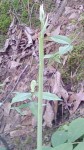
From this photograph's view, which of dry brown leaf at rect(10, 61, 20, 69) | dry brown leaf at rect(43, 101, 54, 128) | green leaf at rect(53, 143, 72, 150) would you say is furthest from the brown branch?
green leaf at rect(53, 143, 72, 150)

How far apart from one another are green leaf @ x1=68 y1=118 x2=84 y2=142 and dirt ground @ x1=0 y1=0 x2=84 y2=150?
0.57 m

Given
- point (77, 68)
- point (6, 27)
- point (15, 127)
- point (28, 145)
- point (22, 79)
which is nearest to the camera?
point (28, 145)

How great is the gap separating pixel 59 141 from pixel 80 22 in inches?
56.2

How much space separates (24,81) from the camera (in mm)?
2467

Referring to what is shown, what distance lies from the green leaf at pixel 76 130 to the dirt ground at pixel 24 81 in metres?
0.57

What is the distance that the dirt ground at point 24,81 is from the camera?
2.02 meters

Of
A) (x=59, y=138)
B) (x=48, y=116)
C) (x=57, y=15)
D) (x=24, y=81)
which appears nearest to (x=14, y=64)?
(x=24, y=81)

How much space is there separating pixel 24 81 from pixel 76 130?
116 cm

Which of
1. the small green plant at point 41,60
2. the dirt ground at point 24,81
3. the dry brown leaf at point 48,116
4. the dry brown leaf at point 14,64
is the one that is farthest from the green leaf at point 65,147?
the dry brown leaf at point 14,64

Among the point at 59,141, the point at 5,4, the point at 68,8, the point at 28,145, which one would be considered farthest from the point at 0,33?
the point at 59,141

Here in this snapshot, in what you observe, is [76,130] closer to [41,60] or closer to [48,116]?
[41,60]

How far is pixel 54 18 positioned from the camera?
9.46ft

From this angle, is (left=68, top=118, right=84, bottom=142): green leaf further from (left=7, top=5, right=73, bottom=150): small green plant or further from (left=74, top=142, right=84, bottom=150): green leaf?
(left=7, top=5, right=73, bottom=150): small green plant

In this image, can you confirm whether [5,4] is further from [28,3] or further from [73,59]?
[73,59]
